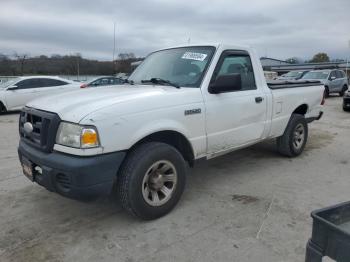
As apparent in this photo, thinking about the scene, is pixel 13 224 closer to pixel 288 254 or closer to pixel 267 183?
pixel 288 254

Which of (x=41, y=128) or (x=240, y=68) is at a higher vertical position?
(x=240, y=68)

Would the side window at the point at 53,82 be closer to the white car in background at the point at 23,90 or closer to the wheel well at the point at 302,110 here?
the white car in background at the point at 23,90

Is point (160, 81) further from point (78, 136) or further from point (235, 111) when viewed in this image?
point (78, 136)

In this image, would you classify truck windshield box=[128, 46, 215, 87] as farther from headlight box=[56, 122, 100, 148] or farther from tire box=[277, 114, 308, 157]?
tire box=[277, 114, 308, 157]

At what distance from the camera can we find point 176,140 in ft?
12.5

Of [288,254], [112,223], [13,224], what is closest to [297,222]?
[288,254]

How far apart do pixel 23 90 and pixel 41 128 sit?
11005 millimetres

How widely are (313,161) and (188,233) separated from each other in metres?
3.39

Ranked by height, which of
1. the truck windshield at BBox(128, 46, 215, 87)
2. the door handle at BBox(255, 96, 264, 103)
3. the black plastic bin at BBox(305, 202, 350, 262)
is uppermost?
the truck windshield at BBox(128, 46, 215, 87)

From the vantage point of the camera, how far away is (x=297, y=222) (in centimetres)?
341

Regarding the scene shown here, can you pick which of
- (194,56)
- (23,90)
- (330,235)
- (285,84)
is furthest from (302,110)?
(23,90)

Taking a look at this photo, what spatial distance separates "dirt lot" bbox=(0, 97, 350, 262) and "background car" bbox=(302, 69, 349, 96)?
48.3 feet

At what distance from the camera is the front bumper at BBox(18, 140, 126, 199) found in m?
2.88

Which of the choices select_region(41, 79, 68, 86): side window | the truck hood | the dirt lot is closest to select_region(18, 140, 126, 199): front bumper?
the truck hood
